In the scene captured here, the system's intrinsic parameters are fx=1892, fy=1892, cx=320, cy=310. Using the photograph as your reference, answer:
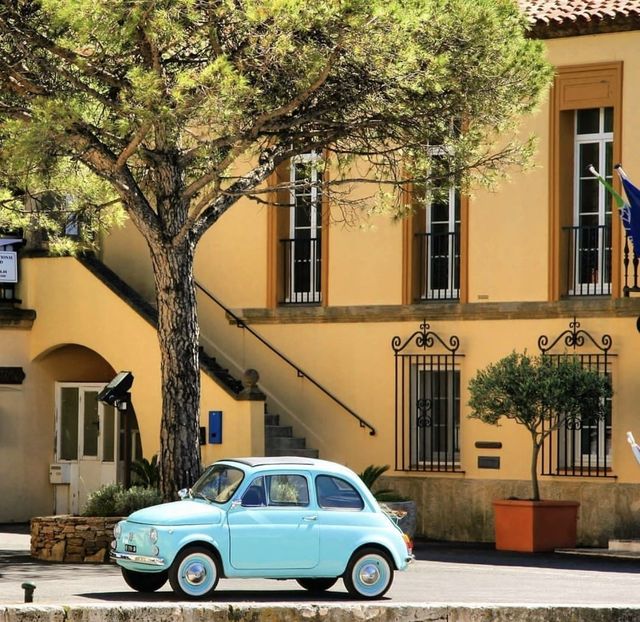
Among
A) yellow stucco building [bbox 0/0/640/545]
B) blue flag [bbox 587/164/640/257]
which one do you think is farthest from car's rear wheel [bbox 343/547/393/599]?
blue flag [bbox 587/164/640/257]

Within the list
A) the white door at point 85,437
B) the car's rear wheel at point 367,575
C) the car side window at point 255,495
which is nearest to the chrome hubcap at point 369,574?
the car's rear wheel at point 367,575

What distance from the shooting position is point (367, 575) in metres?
18.4

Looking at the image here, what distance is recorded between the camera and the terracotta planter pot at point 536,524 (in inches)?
1011

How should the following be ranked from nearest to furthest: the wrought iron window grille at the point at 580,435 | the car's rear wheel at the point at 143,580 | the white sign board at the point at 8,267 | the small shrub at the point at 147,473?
the car's rear wheel at the point at 143,580
the small shrub at the point at 147,473
the wrought iron window grille at the point at 580,435
the white sign board at the point at 8,267

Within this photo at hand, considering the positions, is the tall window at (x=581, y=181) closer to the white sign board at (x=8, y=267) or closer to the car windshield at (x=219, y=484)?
the white sign board at (x=8, y=267)

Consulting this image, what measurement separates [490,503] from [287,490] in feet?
30.5

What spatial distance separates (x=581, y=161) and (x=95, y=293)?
817 cm

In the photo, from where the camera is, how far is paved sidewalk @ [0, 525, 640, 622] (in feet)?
50.1

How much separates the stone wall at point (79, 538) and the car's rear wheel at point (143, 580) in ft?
13.6

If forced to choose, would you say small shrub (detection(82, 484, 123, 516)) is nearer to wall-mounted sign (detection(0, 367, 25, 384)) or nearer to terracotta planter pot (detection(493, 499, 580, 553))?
terracotta planter pot (detection(493, 499, 580, 553))

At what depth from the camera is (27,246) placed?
1232 inches

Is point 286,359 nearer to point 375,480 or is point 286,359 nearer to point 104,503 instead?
point 375,480

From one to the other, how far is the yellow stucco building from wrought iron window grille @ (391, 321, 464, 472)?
1.3 inches

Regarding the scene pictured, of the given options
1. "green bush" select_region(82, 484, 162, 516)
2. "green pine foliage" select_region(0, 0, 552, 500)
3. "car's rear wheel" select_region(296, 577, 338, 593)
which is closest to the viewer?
"car's rear wheel" select_region(296, 577, 338, 593)
